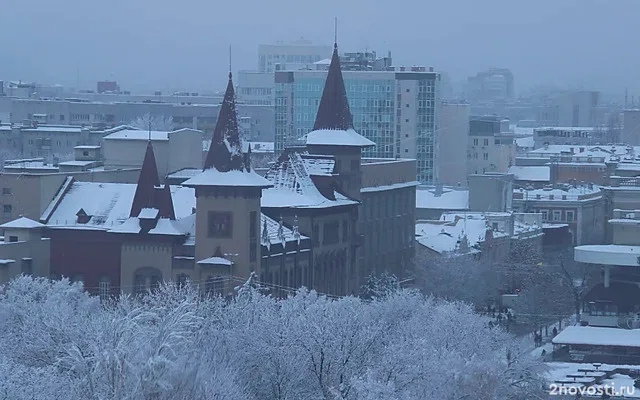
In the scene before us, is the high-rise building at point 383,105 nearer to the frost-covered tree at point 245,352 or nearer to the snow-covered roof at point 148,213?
the snow-covered roof at point 148,213

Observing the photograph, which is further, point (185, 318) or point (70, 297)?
point (70, 297)

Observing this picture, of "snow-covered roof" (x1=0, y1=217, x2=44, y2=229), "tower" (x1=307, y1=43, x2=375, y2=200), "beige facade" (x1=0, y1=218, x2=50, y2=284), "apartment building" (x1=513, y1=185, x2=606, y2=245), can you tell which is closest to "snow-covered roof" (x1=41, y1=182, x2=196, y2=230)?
"snow-covered roof" (x1=0, y1=217, x2=44, y2=229)

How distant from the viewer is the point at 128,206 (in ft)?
262

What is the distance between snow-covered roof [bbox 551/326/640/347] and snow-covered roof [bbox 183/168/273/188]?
13.7 m

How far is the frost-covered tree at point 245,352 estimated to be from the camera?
5053cm

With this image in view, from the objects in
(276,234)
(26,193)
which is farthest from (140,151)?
(276,234)

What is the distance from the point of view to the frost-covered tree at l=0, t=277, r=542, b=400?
50531 millimetres

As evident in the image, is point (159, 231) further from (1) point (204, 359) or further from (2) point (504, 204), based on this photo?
(2) point (504, 204)

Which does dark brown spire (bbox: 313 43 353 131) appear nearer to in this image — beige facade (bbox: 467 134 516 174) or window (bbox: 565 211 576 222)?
window (bbox: 565 211 576 222)

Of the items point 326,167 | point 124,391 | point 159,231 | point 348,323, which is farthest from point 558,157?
point 124,391

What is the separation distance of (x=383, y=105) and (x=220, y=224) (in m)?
75.5

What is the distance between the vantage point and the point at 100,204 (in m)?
80.4

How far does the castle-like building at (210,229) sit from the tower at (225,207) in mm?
36

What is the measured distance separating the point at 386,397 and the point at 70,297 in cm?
2068
